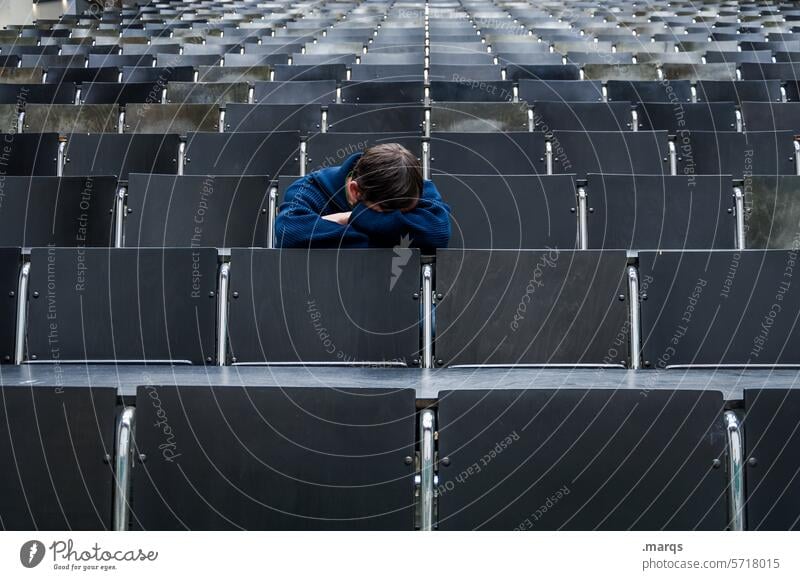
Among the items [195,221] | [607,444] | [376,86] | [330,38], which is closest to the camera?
[607,444]

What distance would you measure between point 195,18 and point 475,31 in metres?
2.99

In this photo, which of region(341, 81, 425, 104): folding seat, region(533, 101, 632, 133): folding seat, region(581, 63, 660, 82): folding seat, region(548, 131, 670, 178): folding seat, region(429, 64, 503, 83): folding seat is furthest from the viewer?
region(581, 63, 660, 82): folding seat

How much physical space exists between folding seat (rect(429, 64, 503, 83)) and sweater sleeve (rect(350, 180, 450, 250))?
2.92 meters

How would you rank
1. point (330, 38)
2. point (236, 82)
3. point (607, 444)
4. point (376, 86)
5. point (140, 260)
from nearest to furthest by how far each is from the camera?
point (607, 444) < point (140, 260) < point (376, 86) < point (236, 82) < point (330, 38)

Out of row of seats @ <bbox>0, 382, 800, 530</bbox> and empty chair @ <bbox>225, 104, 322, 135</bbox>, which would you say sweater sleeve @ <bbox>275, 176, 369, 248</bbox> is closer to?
row of seats @ <bbox>0, 382, 800, 530</bbox>

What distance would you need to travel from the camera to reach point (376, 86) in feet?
17.8

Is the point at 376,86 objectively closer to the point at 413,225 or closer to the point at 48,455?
the point at 413,225

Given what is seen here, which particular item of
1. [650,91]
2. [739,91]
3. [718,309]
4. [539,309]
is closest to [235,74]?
[650,91]

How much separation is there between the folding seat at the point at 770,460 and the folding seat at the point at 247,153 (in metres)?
2.70

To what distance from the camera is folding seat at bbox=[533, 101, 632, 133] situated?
482 centimetres

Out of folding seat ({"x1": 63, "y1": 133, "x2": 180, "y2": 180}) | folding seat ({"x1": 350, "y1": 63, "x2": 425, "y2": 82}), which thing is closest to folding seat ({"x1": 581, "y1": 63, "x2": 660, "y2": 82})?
folding seat ({"x1": 350, "y1": 63, "x2": 425, "y2": 82})

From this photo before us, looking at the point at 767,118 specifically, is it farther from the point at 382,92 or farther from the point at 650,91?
the point at 382,92

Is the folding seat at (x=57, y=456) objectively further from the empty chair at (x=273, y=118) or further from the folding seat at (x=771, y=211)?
the empty chair at (x=273, y=118)
